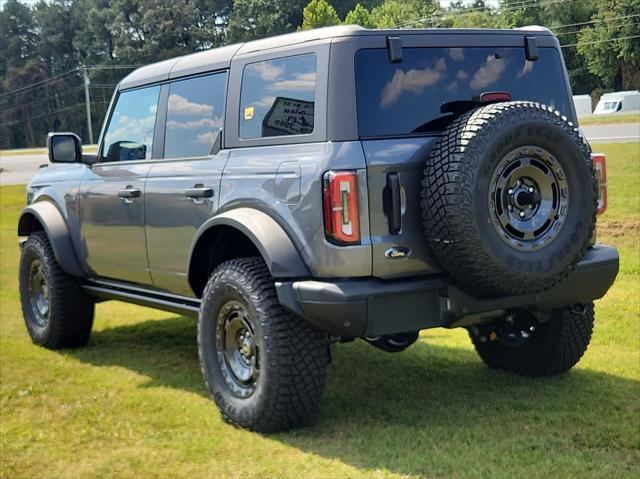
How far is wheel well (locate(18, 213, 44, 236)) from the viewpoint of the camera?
7113 millimetres

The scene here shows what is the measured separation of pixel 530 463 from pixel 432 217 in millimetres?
1249

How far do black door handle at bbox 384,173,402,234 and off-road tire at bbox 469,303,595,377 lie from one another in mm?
1318

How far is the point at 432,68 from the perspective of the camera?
4559 mm

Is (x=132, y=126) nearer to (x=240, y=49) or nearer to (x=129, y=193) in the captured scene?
(x=129, y=193)

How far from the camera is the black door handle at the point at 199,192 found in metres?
4.99

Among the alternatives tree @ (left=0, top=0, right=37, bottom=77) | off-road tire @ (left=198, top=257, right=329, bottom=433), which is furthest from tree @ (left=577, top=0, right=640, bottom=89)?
tree @ (left=0, top=0, right=37, bottom=77)

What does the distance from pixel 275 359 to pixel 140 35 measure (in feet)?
306

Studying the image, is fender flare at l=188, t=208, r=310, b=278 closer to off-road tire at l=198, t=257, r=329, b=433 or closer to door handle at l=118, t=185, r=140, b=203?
off-road tire at l=198, t=257, r=329, b=433

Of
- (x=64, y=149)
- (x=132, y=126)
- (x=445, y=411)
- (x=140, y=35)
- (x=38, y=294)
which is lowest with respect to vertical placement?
(x=445, y=411)

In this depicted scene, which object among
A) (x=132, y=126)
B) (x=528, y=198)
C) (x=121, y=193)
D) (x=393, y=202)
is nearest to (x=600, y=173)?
(x=528, y=198)

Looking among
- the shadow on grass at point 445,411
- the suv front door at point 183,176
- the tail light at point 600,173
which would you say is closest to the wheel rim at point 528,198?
the tail light at point 600,173

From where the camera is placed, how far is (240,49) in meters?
5.12

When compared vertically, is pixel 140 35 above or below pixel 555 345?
above

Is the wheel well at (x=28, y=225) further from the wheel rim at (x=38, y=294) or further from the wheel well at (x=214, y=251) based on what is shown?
the wheel well at (x=214, y=251)
